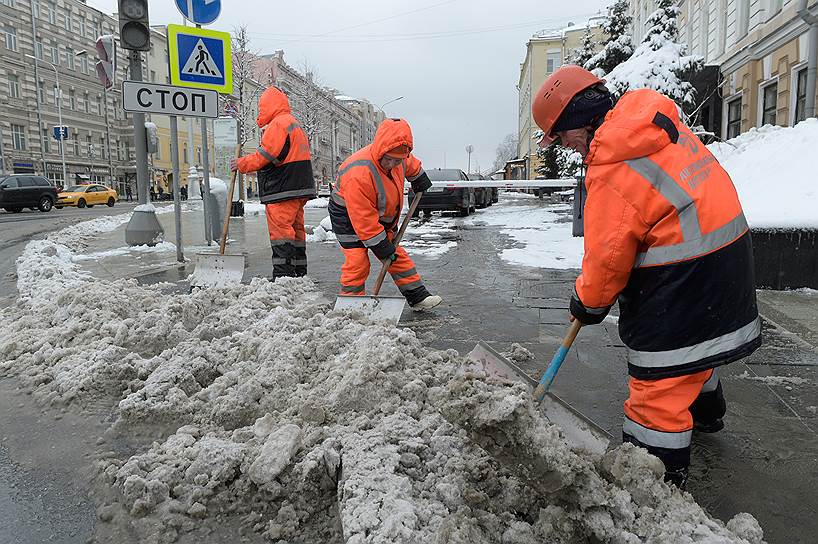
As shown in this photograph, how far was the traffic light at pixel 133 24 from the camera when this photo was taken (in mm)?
7023

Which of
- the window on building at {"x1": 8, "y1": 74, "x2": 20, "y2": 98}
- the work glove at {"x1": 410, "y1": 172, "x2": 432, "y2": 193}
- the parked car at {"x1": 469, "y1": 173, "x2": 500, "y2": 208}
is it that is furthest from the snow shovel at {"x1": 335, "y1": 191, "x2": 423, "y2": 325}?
the window on building at {"x1": 8, "y1": 74, "x2": 20, "y2": 98}

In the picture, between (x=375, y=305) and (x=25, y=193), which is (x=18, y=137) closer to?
(x=25, y=193)

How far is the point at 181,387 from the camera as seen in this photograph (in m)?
2.96

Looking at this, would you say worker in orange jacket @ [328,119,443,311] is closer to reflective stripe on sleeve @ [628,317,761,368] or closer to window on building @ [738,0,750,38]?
reflective stripe on sleeve @ [628,317,761,368]

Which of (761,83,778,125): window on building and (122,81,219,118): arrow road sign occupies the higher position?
(761,83,778,125): window on building

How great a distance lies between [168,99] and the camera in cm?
662

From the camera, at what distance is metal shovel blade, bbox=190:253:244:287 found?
5.69 m

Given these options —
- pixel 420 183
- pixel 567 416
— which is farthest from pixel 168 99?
pixel 567 416

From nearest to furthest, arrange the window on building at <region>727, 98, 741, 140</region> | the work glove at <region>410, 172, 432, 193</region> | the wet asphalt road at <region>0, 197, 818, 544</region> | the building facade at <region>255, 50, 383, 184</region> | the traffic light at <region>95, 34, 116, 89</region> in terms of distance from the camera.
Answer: the wet asphalt road at <region>0, 197, 818, 544</region> → the work glove at <region>410, 172, 432, 193</region> → the traffic light at <region>95, 34, 116, 89</region> → the window on building at <region>727, 98, 741, 140</region> → the building facade at <region>255, 50, 383, 184</region>

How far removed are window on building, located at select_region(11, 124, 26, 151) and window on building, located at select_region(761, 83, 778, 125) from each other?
4567cm

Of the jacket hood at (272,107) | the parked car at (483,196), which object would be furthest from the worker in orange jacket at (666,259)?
the parked car at (483,196)

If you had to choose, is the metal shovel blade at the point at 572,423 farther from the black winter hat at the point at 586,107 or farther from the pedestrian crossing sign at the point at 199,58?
the pedestrian crossing sign at the point at 199,58

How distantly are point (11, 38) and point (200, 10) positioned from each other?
4580cm

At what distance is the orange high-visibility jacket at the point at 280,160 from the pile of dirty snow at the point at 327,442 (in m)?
2.21
